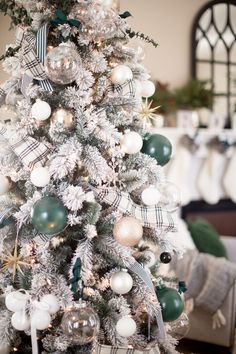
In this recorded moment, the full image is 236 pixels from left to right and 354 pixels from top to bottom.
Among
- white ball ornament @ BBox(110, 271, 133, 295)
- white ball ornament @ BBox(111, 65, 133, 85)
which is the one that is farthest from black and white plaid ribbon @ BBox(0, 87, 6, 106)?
white ball ornament @ BBox(110, 271, 133, 295)

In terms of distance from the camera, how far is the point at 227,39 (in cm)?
427

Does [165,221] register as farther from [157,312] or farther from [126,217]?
[157,312]

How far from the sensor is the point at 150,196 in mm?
1555

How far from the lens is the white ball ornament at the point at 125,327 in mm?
1491

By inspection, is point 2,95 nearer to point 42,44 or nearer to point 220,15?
point 42,44

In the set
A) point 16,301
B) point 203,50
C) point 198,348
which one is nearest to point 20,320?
point 16,301

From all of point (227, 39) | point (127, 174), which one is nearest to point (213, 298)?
point (127, 174)

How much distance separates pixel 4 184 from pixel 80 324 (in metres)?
0.49

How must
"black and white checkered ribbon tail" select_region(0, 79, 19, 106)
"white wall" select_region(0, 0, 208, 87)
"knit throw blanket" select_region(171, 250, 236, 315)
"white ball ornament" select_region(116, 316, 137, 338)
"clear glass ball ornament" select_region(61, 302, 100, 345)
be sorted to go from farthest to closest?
"white wall" select_region(0, 0, 208, 87)
"knit throw blanket" select_region(171, 250, 236, 315)
"black and white checkered ribbon tail" select_region(0, 79, 19, 106)
"white ball ornament" select_region(116, 316, 137, 338)
"clear glass ball ornament" select_region(61, 302, 100, 345)

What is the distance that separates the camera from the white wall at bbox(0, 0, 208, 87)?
12.9ft

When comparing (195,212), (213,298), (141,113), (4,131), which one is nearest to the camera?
(4,131)

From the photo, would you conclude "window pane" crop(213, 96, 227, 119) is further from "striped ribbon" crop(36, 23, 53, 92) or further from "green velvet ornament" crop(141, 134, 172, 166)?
"striped ribbon" crop(36, 23, 53, 92)

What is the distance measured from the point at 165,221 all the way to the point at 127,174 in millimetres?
193

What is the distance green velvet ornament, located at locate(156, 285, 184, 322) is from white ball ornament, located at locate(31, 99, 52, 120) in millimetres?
708
